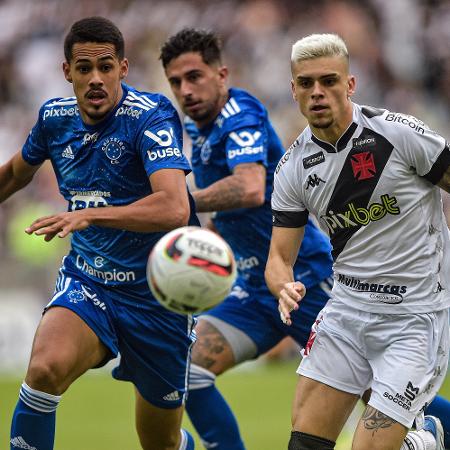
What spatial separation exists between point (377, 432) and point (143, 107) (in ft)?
7.70

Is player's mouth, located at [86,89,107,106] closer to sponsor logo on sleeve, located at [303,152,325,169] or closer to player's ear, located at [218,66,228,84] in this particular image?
sponsor logo on sleeve, located at [303,152,325,169]

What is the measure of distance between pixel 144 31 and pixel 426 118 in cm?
505

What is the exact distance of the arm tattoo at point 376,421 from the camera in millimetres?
5574

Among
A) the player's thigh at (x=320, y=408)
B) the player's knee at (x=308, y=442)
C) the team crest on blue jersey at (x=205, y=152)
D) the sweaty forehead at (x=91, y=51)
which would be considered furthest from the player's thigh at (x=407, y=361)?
the team crest on blue jersey at (x=205, y=152)

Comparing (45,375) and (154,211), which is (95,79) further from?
(45,375)

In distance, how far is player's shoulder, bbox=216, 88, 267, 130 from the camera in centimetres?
761

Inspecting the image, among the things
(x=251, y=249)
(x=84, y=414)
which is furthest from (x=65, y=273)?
(x=84, y=414)

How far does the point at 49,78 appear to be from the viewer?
17.8 meters

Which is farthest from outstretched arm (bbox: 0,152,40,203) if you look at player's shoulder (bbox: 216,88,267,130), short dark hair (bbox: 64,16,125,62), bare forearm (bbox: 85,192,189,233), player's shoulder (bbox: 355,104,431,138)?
player's shoulder (bbox: 355,104,431,138)

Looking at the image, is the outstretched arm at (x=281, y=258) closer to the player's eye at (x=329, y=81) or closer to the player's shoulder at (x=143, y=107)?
the player's eye at (x=329, y=81)

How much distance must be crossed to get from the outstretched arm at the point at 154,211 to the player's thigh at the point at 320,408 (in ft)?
3.89

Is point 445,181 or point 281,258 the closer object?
point 445,181

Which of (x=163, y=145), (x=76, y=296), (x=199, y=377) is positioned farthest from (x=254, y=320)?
(x=163, y=145)

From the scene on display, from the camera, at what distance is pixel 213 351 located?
769 cm
